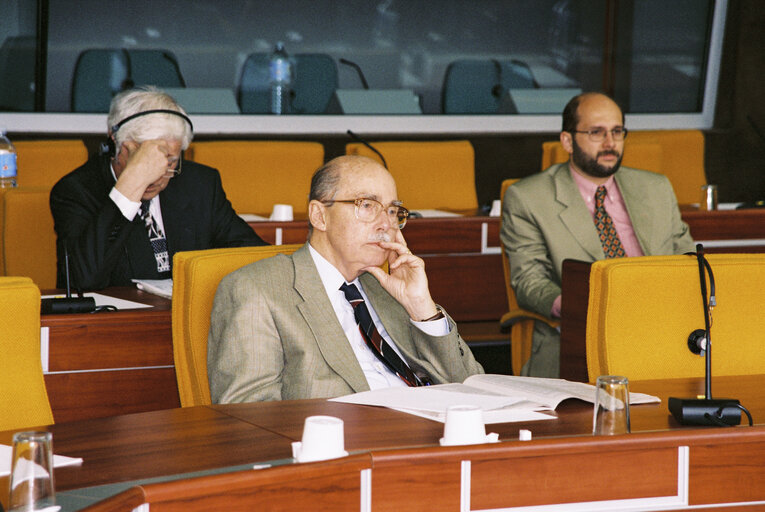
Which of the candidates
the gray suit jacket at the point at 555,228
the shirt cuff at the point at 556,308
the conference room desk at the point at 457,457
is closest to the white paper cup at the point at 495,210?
the gray suit jacket at the point at 555,228

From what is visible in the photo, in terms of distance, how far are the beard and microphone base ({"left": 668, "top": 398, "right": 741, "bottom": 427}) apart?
1.82 meters

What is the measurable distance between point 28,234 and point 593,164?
1.85m

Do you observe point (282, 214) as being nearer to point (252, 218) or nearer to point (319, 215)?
point (252, 218)

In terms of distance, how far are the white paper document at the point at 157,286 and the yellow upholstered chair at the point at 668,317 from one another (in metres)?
1.17

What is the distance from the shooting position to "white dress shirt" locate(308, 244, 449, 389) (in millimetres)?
2328

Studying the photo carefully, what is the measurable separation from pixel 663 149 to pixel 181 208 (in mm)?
3205

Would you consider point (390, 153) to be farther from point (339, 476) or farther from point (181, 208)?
point (339, 476)

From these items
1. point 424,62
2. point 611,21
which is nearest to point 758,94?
point 611,21

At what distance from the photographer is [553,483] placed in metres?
1.61

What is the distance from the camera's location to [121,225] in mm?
3029

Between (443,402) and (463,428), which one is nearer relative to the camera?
(463,428)

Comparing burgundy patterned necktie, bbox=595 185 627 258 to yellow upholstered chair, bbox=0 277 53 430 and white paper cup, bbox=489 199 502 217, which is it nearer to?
white paper cup, bbox=489 199 502 217

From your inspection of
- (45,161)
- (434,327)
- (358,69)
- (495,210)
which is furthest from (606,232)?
(358,69)

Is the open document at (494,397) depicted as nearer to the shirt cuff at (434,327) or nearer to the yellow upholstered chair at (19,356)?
the shirt cuff at (434,327)
